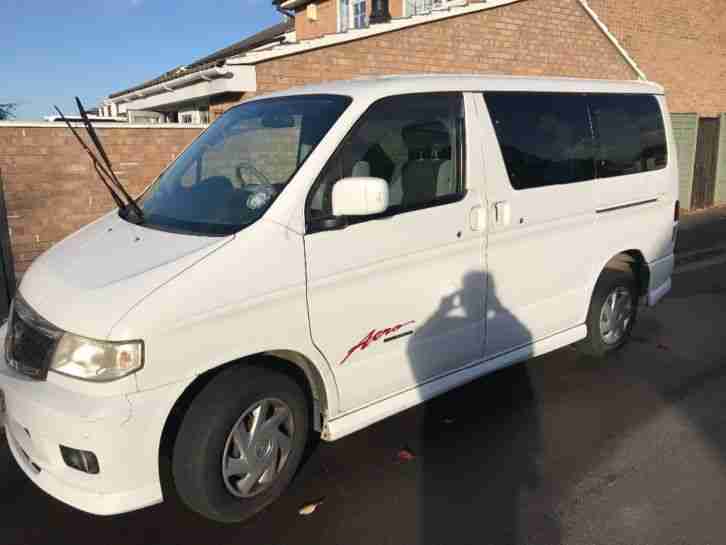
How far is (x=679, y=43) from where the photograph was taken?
16750mm

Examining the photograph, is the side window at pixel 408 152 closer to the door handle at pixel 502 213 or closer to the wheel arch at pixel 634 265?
the door handle at pixel 502 213

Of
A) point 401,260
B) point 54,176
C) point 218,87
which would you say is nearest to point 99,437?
point 401,260

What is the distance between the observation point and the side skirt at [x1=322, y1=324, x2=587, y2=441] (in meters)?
3.34

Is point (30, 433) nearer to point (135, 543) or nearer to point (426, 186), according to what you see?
point (135, 543)

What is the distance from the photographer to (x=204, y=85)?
29.3 ft

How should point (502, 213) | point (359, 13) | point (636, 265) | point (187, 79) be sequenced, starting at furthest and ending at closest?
point (359, 13), point (187, 79), point (636, 265), point (502, 213)

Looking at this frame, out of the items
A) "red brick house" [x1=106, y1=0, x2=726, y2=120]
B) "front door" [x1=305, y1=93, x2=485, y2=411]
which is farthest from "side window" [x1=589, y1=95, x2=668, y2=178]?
"red brick house" [x1=106, y1=0, x2=726, y2=120]

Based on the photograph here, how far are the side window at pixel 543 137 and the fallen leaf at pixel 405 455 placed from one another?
5.87 feet

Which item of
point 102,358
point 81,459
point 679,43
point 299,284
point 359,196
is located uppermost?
point 679,43

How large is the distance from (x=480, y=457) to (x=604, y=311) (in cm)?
201

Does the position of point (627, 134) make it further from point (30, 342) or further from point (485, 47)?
point (485, 47)

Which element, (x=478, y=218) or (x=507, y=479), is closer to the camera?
(x=507, y=479)

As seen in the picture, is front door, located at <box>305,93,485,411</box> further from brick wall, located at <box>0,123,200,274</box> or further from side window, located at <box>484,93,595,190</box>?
brick wall, located at <box>0,123,200,274</box>

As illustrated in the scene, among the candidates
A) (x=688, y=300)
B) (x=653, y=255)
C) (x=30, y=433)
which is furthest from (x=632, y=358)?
(x=30, y=433)
